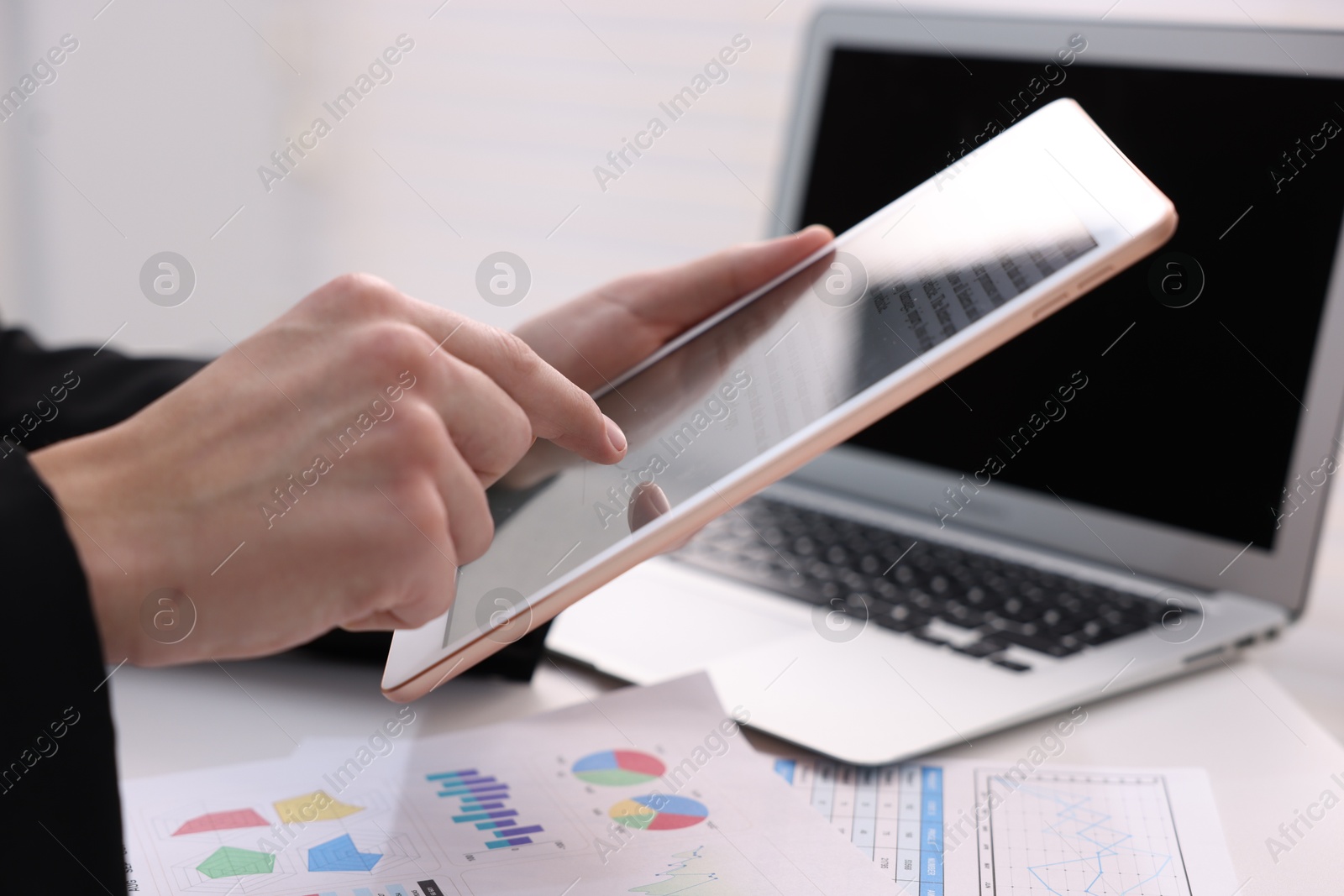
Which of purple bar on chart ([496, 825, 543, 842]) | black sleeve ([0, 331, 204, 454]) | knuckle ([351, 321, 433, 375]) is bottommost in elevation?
purple bar on chart ([496, 825, 543, 842])

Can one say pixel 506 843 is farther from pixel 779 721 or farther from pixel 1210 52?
pixel 1210 52

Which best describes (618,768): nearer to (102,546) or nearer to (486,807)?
(486,807)

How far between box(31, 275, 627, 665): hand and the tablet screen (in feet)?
0.23

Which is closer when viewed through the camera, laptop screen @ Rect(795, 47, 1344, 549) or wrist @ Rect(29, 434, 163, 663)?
wrist @ Rect(29, 434, 163, 663)

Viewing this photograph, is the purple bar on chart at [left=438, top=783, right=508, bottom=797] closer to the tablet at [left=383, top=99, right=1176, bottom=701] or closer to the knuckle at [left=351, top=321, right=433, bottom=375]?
the tablet at [left=383, top=99, right=1176, bottom=701]

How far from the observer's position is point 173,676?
0.66m

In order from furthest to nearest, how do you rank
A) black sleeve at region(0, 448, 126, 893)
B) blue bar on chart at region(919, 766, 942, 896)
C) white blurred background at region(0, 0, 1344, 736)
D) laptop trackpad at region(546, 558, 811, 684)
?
white blurred background at region(0, 0, 1344, 736) < laptop trackpad at region(546, 558, 811, 684) < blue bar on chart at region(919, 766, 942, 896) < black sleeve at region(0, 448, 126, 893)

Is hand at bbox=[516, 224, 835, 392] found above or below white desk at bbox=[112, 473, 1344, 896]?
above

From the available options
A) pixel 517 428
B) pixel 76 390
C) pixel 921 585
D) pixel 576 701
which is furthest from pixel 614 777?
pixel 76 390

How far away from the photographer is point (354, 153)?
5.55 ft

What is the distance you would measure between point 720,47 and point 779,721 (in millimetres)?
1080

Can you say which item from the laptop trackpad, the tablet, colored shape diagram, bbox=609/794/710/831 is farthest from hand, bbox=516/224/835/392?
colored shape diagram, bbox=609/794/710/831

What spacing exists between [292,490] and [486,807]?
21 centimetres

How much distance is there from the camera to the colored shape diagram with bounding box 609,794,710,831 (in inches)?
19.9
